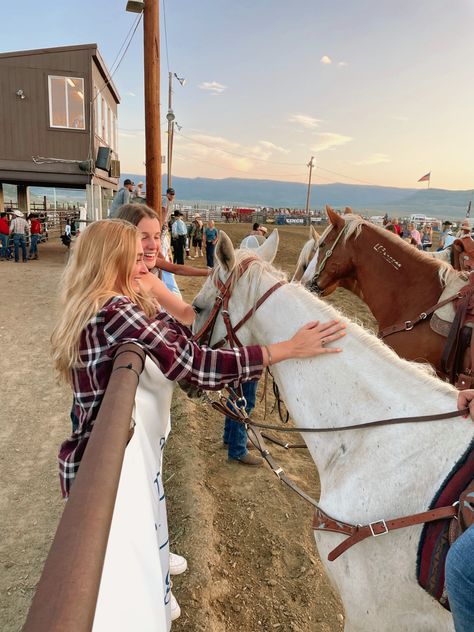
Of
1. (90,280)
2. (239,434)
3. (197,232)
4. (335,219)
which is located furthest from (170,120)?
(90,280)

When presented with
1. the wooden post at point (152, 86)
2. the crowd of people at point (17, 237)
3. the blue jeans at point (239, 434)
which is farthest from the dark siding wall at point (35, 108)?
the blue jeans at point (239, 434)

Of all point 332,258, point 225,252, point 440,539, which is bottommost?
point 440,539

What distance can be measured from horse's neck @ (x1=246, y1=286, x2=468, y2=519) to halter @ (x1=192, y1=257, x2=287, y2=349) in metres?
0.12

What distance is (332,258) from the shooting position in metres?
4.79

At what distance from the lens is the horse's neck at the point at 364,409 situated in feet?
4.61

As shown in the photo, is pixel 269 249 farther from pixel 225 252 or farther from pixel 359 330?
pixel 359 330

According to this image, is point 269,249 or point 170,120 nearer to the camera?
point 269,249

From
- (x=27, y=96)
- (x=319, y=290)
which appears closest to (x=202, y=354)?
(x=319, y=290)

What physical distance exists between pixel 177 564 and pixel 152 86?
6398mm

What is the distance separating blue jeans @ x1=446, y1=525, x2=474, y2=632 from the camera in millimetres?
1075

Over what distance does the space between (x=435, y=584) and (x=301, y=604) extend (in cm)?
171

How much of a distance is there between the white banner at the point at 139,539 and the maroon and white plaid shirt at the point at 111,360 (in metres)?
0.18

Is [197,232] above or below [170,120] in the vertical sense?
below

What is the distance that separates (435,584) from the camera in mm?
1289
